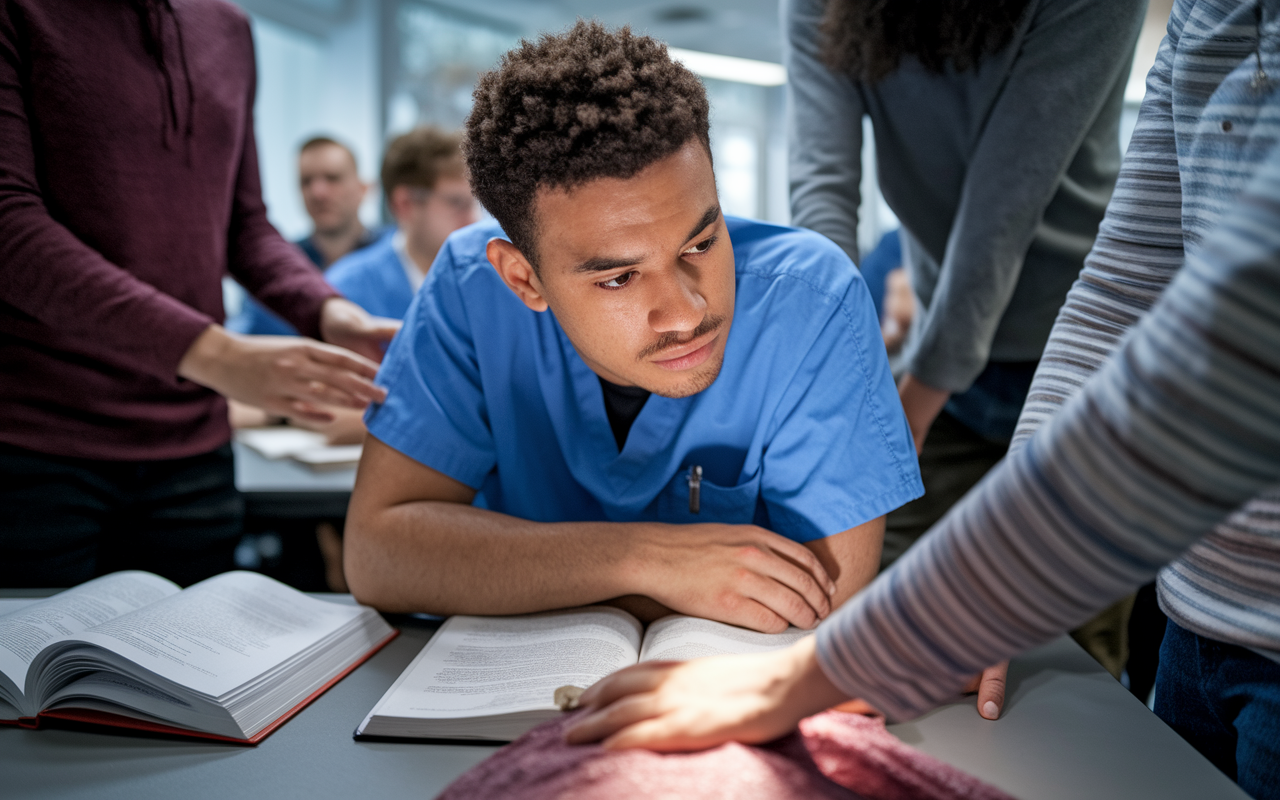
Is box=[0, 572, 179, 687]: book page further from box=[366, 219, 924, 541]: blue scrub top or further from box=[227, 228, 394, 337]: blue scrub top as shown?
box=[227, 228, 394, 337]: blue scrub top

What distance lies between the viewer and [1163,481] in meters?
0.43

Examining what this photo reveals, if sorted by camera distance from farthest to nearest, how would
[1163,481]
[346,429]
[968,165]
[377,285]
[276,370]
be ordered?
1. [377,285]
2. [346,429]
3. [968,165]
4. [276,370]
5. [1163,481]

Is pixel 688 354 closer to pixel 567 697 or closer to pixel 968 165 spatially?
pixel 567 697

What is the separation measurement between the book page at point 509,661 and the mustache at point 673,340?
0.29 metres

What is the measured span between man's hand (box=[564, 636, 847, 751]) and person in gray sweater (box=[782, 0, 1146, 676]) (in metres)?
0.76

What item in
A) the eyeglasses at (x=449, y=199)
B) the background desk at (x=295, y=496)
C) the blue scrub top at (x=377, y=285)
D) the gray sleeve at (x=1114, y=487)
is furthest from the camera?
the eyeglasses at (x=449, y=199)

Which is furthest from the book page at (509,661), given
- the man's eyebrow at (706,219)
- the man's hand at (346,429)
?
the man's hand at (346,429)

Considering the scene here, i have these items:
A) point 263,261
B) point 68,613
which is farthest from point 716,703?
point 263,261

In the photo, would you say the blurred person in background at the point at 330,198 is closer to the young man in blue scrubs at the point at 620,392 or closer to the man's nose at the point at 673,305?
the young man in blue scrubs at the point at 620,392

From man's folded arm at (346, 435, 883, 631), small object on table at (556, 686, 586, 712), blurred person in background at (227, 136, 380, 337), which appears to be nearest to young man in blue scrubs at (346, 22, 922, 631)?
man's folded arm at (346, 435, 883, 631)

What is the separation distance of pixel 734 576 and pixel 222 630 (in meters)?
0.52

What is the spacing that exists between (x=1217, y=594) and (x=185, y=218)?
141 cm

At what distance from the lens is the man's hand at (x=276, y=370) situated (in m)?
1.11

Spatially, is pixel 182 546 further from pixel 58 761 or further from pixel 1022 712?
pixel 1022 712
